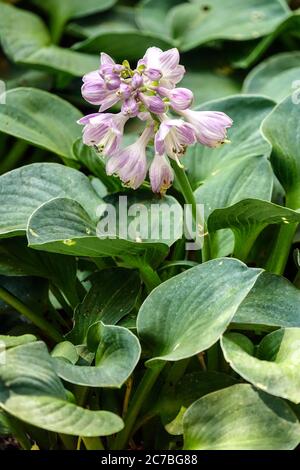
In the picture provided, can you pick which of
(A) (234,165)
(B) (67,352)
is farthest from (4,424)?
(A) (234,165)

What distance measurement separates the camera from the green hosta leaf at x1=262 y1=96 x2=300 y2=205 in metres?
0.96

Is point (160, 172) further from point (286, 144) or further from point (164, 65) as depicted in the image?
point (286, 144)

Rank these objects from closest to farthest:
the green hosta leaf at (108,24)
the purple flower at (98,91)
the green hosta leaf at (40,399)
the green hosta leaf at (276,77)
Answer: the green hosta leaf at (40,399)
the purple flower at (98,91)
the green hosta leaf at (276,77)
the green hosta leaf at (108,24)

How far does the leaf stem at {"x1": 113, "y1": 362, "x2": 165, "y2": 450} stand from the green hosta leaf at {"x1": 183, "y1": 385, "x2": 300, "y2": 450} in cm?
8

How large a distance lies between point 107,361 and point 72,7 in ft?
3.46

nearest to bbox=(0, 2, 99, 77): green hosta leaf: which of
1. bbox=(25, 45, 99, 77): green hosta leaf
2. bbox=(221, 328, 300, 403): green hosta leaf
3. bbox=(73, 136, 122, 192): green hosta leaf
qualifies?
bbox=(25, 45, 99, 77): green hosta leaf

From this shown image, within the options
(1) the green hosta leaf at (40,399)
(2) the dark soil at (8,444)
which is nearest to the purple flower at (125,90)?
(1) the green hosta leaf at (40,399)

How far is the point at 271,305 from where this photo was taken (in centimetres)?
85

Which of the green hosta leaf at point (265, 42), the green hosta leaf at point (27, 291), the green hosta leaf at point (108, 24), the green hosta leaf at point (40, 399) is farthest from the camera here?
the green hosta leaf at point (108, 24)

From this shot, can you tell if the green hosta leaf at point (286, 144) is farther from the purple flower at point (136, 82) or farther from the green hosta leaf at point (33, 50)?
the green hosta leaf at point (33, 50)

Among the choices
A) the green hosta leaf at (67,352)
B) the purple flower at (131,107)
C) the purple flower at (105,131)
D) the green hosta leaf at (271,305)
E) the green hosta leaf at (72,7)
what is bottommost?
the green hosta leaf at (67,352)

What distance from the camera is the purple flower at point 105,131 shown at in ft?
2.52

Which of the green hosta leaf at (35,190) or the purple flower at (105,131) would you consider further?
the green hosta leaf at (35,190)
